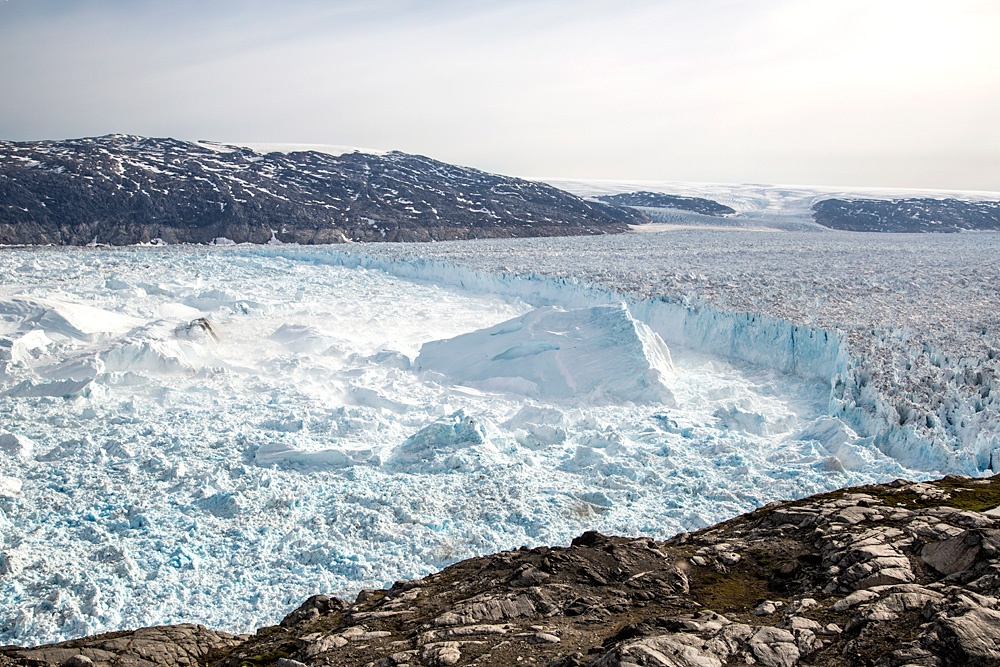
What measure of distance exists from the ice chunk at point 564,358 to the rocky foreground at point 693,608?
192 inches

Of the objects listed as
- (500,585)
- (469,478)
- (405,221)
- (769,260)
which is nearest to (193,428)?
(469,478)

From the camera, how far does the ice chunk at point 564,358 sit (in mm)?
9484

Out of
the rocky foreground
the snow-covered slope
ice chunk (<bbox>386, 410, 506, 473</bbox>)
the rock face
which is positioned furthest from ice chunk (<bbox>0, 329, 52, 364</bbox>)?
the snow-covered slope

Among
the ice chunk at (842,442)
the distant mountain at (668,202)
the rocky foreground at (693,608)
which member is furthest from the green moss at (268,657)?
the distant mountain at (668,202)

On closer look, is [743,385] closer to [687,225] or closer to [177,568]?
[177,568]

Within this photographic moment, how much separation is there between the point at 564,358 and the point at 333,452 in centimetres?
438

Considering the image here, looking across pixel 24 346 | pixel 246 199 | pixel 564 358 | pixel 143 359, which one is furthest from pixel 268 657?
pixel 246 199

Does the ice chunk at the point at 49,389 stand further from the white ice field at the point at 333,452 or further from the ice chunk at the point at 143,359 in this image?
the ice chunk at the point at 143,359

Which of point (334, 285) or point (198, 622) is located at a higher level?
point (334, 285)

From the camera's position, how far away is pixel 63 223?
27.8 m

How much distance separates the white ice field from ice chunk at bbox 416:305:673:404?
0.04 m

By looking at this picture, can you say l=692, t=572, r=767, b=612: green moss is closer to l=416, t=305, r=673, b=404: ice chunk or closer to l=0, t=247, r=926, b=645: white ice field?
l=0, t=247, r=926, b=645: white ice field

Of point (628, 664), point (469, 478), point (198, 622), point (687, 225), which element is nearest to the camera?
point (628, 664)

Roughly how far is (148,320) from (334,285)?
621 centimetres
